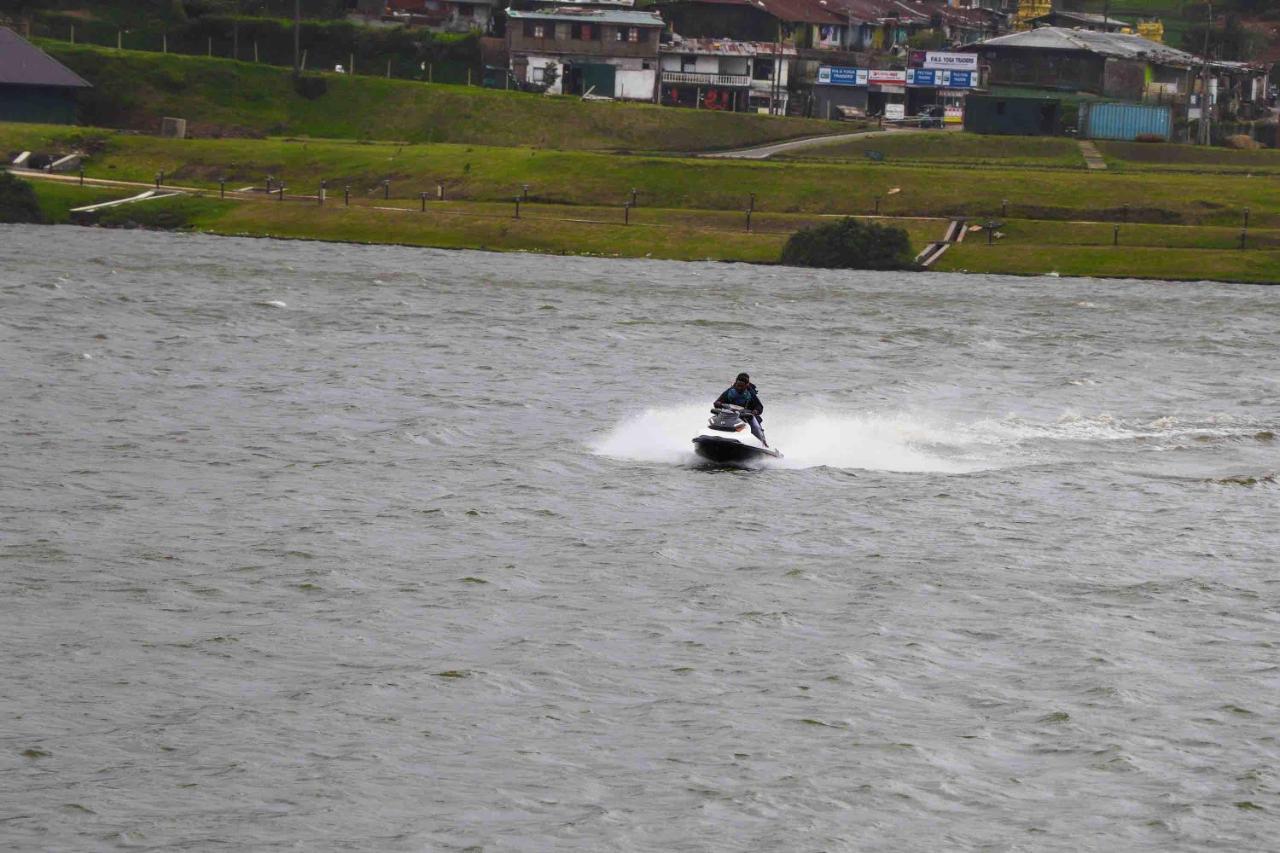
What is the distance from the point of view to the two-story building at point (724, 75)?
153 m

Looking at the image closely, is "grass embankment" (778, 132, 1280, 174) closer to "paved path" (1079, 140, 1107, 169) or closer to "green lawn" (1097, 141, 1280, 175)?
"green lawn" (1097, 141, 1280, 175)

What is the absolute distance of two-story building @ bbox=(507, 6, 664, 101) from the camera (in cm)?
14725

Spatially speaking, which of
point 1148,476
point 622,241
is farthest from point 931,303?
point 1148,476

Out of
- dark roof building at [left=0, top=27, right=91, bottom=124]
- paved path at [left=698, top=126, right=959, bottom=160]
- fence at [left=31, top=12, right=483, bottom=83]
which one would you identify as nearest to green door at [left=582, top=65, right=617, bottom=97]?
fence at [left=31, top=12, right=483, bottom=83]

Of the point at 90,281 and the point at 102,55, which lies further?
the point at 102,55

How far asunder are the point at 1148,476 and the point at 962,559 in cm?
1109

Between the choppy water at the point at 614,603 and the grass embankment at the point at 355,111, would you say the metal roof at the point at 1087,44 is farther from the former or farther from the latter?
the choppy water at the point at 614,603

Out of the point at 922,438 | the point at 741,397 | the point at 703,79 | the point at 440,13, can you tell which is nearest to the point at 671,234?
the point at 922,438

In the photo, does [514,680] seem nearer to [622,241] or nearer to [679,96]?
[622,241]

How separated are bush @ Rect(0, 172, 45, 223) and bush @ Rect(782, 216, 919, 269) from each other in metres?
38.3

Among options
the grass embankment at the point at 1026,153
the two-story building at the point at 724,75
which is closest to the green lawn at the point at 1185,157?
the grass embankment at the point at 1026,153

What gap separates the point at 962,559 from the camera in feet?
117

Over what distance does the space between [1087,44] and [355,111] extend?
55780 millimetres

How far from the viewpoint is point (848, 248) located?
319 ft
